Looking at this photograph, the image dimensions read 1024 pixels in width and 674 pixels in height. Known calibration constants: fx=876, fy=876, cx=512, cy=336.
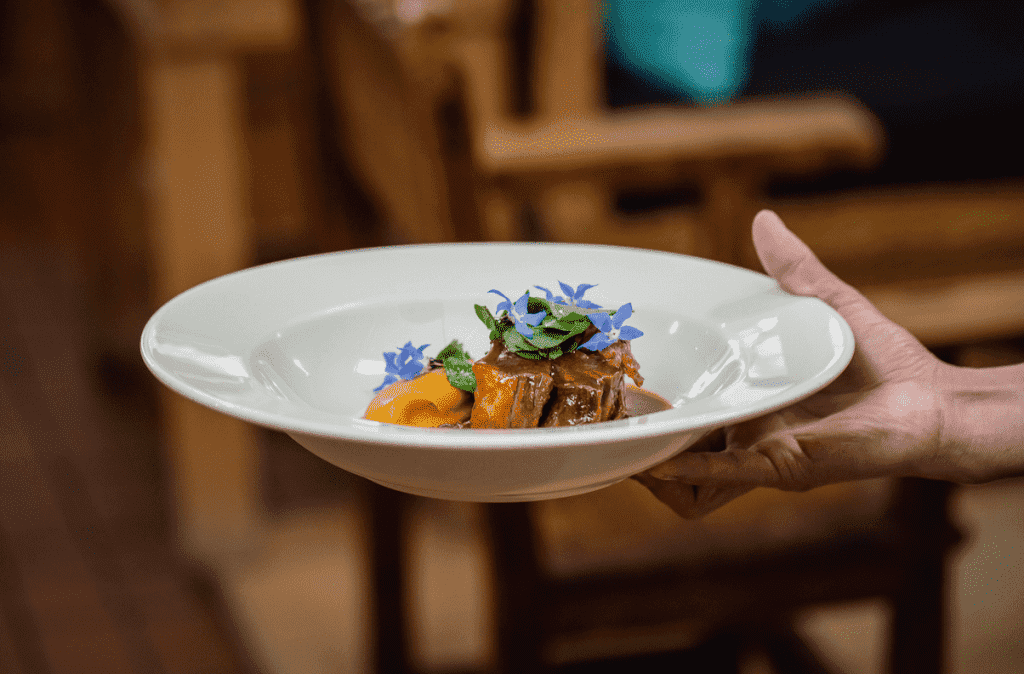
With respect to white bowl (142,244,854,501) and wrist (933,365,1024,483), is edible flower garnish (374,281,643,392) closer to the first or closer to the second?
white bowl (142,244,854,501)

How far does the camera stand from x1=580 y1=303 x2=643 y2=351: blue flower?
1.75ft

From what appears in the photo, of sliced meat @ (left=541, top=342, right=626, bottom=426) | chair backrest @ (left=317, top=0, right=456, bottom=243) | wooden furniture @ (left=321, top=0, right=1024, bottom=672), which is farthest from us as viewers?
chair backrest @ (left=317, top=0, right=456, bottom=243)

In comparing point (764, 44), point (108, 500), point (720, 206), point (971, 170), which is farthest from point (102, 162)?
point (971, 170)

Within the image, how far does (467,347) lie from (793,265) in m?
0.25

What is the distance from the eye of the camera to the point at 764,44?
1902 millimetres

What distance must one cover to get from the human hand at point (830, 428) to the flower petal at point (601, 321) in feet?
0.34

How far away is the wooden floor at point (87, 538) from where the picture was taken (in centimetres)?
160

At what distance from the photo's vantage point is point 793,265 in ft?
2.13

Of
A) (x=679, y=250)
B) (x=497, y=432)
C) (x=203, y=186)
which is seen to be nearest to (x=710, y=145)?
(x=679, y=250)

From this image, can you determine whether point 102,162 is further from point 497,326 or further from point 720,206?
point 497,326

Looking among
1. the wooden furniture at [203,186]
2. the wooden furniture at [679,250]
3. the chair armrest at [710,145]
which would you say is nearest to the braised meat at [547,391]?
the wooden furniture at [679,250]

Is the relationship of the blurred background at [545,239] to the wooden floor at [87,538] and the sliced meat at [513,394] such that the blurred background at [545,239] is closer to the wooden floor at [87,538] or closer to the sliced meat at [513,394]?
the wooden floor at [87,538]

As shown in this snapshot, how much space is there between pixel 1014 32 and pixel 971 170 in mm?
336

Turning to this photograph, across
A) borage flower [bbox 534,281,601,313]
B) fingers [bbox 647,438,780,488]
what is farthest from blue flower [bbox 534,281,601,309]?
fingers [bbox 647,438,780,488]
